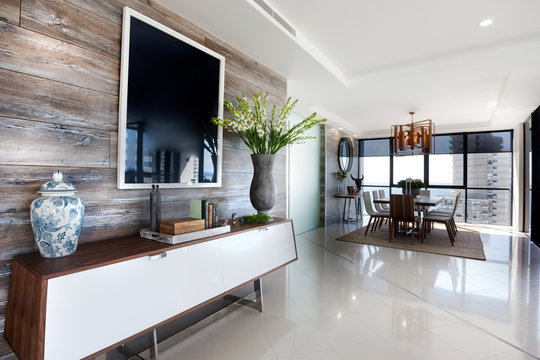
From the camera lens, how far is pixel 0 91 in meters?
1.41

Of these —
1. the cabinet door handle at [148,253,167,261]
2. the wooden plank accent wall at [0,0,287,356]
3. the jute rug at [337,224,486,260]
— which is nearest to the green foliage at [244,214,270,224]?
the wooden plank accent wall at [0,0,287,356]

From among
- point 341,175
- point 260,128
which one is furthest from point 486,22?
point 341,175

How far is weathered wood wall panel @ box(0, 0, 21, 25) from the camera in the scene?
1423 millimetres

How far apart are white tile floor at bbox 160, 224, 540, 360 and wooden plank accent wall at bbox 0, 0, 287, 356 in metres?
1.06

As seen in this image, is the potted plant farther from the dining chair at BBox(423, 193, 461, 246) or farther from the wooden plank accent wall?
the wooden plank accent wall

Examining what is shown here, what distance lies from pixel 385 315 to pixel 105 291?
2165 mm

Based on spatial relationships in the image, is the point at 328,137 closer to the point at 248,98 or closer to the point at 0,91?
the point at 248,98

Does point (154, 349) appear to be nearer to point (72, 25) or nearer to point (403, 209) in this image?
point (72, 25)

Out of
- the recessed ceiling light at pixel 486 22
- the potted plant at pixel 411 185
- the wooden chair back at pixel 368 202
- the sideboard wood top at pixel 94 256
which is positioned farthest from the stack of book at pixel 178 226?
the potted plant at pixel 411 185

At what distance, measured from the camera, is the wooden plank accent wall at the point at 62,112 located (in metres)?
1.45

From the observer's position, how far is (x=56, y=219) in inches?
53.8

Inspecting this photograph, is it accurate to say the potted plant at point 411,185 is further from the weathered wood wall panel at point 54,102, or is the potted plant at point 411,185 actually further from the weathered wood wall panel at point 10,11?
the weathered wood wall panel at point 10,11

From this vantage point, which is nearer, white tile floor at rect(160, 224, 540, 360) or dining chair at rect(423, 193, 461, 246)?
white tile floor at rect(160, 224, 540, 360)

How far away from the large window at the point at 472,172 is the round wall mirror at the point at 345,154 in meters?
1.45
